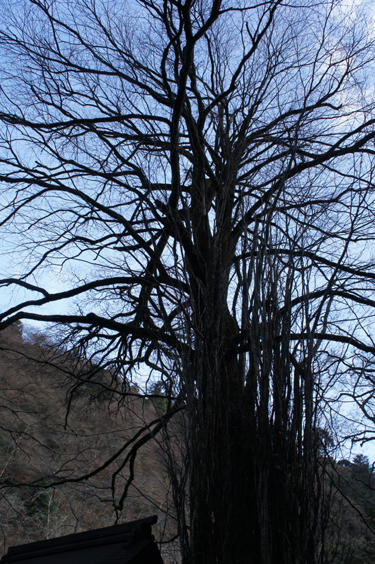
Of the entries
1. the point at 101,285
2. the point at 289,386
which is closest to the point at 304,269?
the point at 289,386

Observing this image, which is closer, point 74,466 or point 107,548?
point 107,548

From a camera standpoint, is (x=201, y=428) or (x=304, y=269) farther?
(x=304, y=269)

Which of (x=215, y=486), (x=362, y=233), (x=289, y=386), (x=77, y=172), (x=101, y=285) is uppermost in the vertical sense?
(x=77, y=172)

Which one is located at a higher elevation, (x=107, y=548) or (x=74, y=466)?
(x=74, y=466)

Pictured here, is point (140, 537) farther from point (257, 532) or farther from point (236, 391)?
point (236, 391)

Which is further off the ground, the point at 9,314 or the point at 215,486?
the point at 9,314

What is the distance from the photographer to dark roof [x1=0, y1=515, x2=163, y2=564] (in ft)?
6.48

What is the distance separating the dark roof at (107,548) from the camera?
197cm

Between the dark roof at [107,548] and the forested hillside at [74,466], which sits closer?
the dark roof at [107,548]

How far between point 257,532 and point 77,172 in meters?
4.12

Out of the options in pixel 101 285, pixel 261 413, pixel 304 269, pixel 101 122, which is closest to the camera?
pixel 261 413

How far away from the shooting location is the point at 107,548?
214 centimetres

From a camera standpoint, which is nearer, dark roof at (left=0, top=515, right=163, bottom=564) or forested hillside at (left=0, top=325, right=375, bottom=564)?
dark roof at (left=0, top=515, right=163, bottom=564)

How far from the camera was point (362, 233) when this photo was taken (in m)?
3.97
